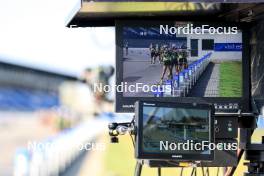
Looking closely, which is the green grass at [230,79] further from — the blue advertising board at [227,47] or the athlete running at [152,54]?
the athlete running at [152,54]

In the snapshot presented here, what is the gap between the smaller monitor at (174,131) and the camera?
353cm

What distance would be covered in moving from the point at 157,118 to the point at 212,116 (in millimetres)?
291

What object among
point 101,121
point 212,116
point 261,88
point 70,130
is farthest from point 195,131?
point 70,130

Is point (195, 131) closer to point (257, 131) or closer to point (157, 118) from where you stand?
point (157, 118)

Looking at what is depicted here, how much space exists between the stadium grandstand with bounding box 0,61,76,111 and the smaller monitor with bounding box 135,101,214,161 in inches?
97.9

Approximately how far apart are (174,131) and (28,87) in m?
3.05

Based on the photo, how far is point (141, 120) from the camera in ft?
11.6

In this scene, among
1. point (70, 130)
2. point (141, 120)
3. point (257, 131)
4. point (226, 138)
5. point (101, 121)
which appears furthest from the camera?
point (70, 130)

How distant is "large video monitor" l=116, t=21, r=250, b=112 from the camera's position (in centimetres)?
406
